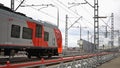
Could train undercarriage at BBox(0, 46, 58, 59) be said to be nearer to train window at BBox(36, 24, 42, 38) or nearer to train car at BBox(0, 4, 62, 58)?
train car at BBox(0, 4, 62, 58)

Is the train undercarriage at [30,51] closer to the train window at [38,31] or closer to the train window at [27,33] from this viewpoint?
the train window at [27,33]

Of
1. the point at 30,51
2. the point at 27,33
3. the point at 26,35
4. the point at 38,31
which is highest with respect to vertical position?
the point at 38,31

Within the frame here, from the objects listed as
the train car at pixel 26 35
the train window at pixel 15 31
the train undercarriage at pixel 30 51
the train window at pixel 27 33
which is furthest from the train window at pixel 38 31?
the train window at pixel 15 31

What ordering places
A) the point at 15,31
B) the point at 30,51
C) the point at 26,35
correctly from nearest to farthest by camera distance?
the point at 15,31, the point at 26,35, the point at 30,51

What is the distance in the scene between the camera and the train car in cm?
1856

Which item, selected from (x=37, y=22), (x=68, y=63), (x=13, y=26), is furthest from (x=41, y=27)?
(x=68, y=63)

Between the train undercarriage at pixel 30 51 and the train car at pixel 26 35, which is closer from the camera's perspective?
the train car at pixel 26 35

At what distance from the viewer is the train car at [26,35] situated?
60.9 feet

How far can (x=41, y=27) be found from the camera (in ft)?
82.2

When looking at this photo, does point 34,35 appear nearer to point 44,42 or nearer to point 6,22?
point 44,42

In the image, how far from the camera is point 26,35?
21.9 meters

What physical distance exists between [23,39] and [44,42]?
4.60m

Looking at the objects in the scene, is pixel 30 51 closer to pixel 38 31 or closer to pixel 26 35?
pixel 38 31

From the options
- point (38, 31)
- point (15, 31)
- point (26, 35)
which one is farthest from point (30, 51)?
point (15, 31)
